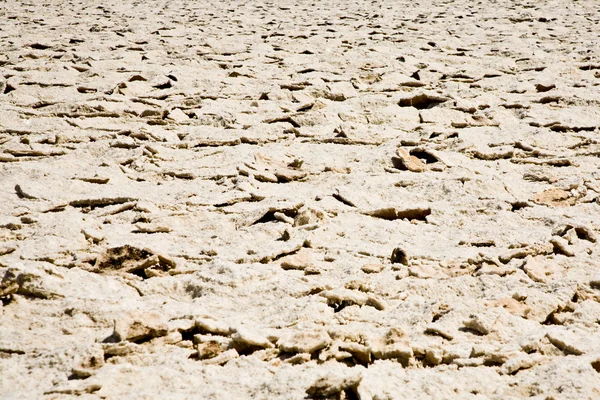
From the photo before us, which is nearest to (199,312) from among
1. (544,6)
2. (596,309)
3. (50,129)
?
(596,309)

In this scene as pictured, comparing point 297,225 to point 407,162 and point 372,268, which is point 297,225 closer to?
point 372,268

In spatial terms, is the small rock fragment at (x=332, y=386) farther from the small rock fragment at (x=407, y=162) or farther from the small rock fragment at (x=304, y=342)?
the small rock fragment at (x=407, y=162)

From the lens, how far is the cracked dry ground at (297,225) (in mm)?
1449

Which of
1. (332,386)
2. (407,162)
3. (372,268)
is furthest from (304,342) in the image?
(407,162)

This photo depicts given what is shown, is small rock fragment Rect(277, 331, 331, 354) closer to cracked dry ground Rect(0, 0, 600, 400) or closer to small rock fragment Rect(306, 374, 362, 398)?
cracked dry ground Rect(0, 0, 600, 400)

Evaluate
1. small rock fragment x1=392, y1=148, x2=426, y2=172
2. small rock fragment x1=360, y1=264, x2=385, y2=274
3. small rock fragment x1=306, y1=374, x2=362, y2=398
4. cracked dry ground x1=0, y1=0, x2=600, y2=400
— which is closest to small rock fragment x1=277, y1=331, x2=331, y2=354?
cracked dry ground x1=0, y1=0, x2=600, y2=400

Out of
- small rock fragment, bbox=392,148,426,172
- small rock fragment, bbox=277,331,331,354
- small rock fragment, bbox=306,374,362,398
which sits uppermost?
small rock fragment, bbox=306,374,362,398

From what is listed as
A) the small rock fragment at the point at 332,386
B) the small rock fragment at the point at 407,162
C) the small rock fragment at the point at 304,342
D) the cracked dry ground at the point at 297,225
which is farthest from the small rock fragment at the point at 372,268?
the small rock fragment at the point at 407,162

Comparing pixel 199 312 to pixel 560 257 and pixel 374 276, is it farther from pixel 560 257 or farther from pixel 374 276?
pixel 560 257

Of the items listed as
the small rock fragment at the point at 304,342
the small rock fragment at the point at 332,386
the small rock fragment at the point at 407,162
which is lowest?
the small rock fragment at the point at 407,162

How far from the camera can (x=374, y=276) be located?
1.88 m

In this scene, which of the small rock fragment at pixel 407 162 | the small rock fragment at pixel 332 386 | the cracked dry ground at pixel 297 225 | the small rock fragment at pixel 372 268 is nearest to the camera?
the small rock fragment at pixel 332 386

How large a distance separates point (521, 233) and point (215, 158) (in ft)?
4.50

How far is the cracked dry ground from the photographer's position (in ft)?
4.75
